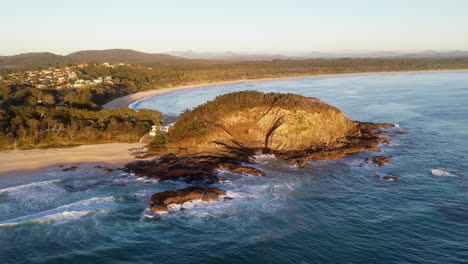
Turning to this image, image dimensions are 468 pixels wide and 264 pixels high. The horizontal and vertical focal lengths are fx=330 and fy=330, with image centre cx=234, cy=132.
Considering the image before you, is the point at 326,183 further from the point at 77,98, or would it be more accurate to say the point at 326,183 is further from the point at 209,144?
→ the point at 77,98

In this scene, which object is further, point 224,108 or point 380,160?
point 224,108

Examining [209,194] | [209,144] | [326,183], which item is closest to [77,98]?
[209,144]

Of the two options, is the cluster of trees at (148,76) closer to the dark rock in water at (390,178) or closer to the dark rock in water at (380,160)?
the dark rock in water at (380,160)

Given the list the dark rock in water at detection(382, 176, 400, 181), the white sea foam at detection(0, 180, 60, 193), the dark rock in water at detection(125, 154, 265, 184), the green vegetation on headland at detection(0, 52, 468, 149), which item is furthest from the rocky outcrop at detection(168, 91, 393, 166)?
the white sea foam at detection(0, 180, 60, 193)

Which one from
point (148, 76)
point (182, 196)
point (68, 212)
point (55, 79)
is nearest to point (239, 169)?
point (182, 196)

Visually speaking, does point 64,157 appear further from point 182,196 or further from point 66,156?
point 182,196

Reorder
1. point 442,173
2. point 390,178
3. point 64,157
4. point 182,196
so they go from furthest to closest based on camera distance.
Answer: point 64,157, point 442,173, point 390,178, point 182,196
